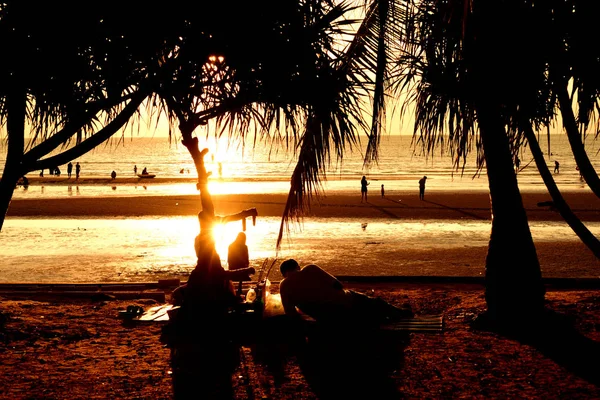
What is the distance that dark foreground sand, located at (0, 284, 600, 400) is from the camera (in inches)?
237

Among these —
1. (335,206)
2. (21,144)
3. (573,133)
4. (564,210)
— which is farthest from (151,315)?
(335,206)

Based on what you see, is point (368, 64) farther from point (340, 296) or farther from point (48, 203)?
point (48, 203)

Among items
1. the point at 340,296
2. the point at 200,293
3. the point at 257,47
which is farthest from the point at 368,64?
the point at 200,293

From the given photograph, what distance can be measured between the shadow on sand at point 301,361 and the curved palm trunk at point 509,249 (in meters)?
1.43

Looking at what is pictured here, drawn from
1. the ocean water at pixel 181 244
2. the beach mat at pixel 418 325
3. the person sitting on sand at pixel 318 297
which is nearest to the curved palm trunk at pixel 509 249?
the beach mat at pixel 418 325

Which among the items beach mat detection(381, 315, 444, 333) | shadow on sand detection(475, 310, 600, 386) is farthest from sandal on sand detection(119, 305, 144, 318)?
shadow on sand detection(475, 310, 600, 386)

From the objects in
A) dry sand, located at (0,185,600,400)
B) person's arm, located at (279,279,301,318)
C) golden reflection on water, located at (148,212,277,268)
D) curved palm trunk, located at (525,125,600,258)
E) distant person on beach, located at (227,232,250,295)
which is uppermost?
curved palm trunk, located at (525,125,600,258)

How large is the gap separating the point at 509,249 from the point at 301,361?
2.97m

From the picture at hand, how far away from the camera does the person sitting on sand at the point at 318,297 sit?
755cm

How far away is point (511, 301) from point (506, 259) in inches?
19.0

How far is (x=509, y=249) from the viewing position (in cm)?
843

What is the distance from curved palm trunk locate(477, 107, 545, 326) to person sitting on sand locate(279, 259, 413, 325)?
165 cm

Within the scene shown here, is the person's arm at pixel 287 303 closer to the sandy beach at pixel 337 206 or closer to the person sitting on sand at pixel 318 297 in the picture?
the person sitting on sand at pixel 318 297

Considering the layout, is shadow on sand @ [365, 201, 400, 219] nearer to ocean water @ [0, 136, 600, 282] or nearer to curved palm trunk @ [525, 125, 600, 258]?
ocean water @ [0, 136, 600, 282]
